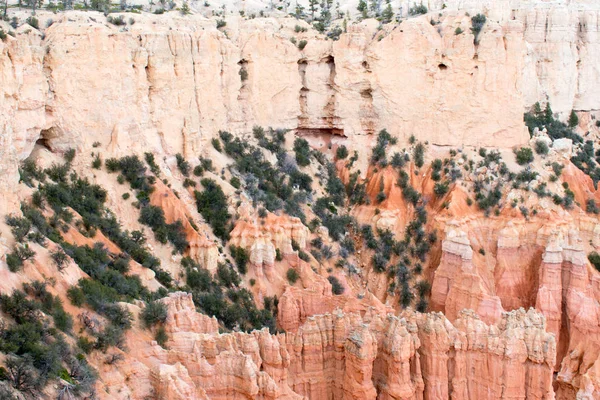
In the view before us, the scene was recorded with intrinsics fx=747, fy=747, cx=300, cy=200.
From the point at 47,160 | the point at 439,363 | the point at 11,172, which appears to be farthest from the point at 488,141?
the point at 11,172

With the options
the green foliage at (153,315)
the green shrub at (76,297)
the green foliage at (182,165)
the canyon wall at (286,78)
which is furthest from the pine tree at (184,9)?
the green shrub at (76,297)

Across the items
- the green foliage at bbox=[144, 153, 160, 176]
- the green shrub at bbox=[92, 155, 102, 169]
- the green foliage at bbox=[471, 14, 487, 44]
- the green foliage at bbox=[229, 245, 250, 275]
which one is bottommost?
the green foliage at bbox=[229, 245, 250, 275]

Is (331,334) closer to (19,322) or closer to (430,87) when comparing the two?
(19,322)

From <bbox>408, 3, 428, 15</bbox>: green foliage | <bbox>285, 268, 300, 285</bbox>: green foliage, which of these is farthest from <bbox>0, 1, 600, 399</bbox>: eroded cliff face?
<bbox>408, 3, 428, 15</bbox>: green foliage

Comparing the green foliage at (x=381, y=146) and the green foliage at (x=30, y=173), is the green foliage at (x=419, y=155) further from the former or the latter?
the green foliage at (x=30, y=173)

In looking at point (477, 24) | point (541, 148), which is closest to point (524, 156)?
point (541, 148)

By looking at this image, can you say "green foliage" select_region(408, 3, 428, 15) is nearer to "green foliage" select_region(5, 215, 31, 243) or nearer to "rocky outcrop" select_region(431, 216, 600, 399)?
"rocky outcrop" select_region(431, 216, 600, 399)
